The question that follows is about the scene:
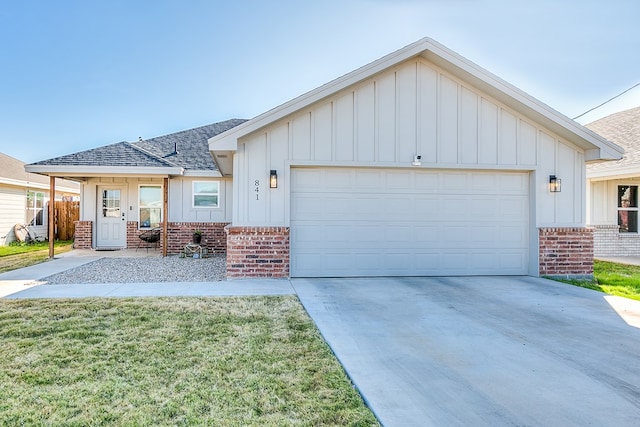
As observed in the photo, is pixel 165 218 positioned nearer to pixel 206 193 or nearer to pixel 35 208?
pixel 206 193

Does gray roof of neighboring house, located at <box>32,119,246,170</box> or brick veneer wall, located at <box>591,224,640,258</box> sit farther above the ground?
gray roof of neighboring house, located at <box>32,119,246,170</box>

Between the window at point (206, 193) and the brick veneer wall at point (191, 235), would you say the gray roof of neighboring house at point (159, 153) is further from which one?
the brick veneer wall at point (191, 235)

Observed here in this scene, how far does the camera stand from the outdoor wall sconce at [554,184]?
26.3ft

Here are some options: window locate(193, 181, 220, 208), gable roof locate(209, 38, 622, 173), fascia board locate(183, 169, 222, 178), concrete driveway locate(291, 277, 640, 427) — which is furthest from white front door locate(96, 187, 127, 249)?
concrete driveway locate(291, 277, 640, 427)

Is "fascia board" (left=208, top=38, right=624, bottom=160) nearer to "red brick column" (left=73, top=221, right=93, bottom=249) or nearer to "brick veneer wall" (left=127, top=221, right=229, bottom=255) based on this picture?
"brick veneer wall" (left=127, top=221, right=229, bottom=255)

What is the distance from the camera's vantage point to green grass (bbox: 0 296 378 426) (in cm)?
251

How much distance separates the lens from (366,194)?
25.8 feet

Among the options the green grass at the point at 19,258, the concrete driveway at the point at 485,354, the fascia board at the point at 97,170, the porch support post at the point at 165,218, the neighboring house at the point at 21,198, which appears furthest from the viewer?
the neighboring house at the point at 21,198

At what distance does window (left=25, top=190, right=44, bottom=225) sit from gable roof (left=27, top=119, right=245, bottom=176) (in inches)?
265

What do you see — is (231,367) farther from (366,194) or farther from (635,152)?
(635,152)

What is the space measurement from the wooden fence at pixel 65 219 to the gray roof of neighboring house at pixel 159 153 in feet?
18.1

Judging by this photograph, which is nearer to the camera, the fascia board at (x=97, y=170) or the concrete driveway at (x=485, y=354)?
the concrete driveway at (x=485, y=354)

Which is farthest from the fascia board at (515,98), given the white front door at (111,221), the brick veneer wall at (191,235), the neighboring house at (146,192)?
the white front door at (111,221)

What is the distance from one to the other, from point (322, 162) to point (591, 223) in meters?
10.2
